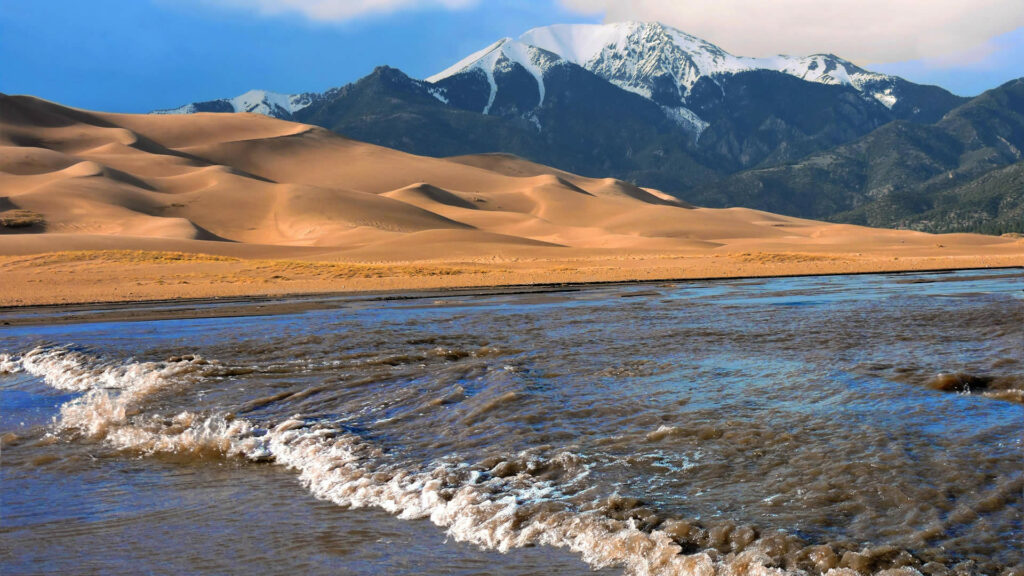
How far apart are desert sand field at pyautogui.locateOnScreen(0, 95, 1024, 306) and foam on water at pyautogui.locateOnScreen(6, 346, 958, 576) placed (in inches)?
1045

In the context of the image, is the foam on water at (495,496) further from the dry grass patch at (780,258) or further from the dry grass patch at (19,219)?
the dry grass patch at (19,219)

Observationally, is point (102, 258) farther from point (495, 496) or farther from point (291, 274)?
point (495, 496)

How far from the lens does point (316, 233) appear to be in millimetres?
100938

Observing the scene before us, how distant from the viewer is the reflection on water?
241 inches

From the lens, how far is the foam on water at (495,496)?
5.75 meters

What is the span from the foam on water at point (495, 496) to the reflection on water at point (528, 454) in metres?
0.03

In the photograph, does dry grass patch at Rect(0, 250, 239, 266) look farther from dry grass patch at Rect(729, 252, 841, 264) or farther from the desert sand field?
dry grass patch at Rect(729, 252, 841, 264)

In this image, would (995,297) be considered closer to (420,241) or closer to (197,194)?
(420,241)

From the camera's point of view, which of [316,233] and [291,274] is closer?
[291,274]

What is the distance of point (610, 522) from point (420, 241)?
6886 cm

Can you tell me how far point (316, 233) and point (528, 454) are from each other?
96013 mm

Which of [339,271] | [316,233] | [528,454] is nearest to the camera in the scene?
[528,454]

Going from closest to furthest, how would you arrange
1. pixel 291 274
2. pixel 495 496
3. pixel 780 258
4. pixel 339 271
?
pixel 495 496, pixel 291 274, pixel 339 271, pixel 780 258

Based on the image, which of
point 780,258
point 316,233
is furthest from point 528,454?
point 316,233
